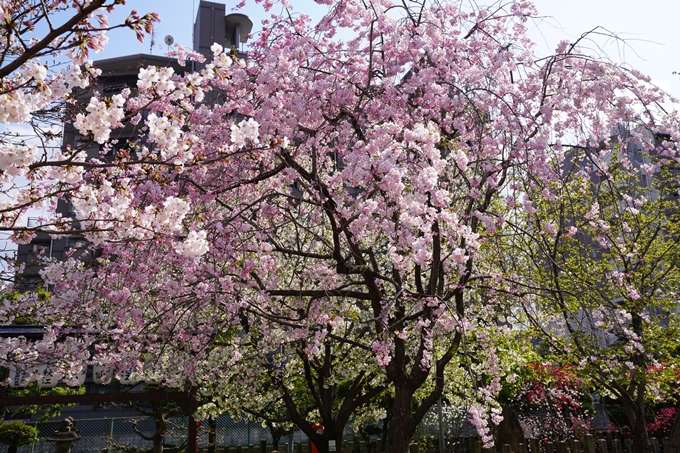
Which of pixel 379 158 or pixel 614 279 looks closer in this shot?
pixel 379 158

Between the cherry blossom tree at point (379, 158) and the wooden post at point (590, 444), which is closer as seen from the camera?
the cherry blossom tree at point (379, 158)

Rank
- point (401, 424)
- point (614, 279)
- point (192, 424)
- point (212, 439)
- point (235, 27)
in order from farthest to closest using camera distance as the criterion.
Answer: point (235, 27), point (212, 439), point (192, 424), point (614, 279), point (401, 424)

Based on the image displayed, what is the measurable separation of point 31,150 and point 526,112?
5.13 meters

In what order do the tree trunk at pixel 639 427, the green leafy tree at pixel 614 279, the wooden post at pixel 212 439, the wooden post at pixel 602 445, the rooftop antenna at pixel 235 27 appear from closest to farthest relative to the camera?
the wooden post at pixel 602 445 < the green leafy tree at pixel 614 279 < the tree trunk at pixel 639 427 < the wooden post at pixel 212 439 < the rooftop antenna at pixel 235 27

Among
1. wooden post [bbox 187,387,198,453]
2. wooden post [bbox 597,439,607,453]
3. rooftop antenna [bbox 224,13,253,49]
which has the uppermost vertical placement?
rooftop antenna [bbox 224,13,253,49]

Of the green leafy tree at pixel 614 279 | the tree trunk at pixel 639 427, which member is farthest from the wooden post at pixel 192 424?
the tree trunk at pixel 639 427

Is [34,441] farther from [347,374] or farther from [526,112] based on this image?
[526,112]

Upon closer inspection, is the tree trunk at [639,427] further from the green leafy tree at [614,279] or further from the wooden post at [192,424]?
the wooden post at [192,424]

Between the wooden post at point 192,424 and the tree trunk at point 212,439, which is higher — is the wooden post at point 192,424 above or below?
above

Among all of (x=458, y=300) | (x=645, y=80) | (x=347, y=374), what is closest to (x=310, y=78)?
(x=458, y=300)

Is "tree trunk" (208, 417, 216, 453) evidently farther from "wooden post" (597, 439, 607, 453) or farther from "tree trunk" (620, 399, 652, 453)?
"tree trunk" (620, 399, 652, 453)

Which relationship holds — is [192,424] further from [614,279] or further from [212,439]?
[614,279]

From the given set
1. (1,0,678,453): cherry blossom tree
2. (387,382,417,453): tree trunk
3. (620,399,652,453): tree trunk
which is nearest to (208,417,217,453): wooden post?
(1,0,678,453): cherry blossom tree

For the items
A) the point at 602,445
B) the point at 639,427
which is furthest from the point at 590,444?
the point at 639,427
